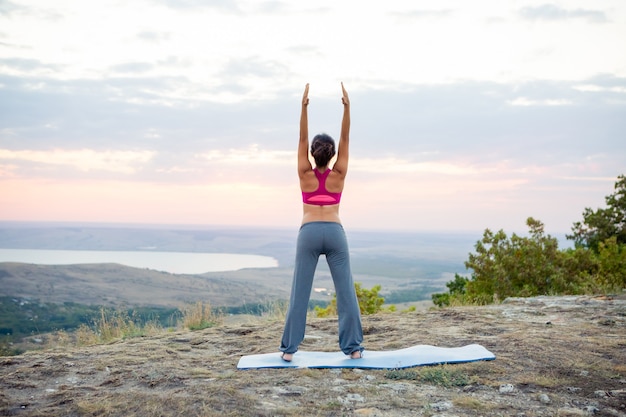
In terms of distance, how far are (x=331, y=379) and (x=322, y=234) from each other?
1.56m

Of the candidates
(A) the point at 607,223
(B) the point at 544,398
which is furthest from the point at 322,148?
(A) the point at 607,223

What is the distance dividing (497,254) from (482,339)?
7.04m

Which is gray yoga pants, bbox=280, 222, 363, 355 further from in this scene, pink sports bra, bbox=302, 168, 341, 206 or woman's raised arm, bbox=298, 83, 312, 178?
woman's raised arm, bbox=298, 83, 312, 178

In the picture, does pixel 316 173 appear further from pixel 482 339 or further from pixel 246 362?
pixel 482 339

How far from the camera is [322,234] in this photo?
21.0 feet

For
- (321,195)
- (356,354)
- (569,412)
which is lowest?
(569,412)

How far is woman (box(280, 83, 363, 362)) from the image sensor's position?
21.1 ft

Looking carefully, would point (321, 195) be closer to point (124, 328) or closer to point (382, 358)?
point (382, 358)

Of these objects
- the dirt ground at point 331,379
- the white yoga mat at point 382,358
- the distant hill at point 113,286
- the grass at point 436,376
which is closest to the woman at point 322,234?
the white yoga mat at point 382,358

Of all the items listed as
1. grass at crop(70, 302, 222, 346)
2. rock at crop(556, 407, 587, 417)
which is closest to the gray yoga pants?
rock at crop(556, 407, 587, 417)

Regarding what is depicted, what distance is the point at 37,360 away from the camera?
6.58 m

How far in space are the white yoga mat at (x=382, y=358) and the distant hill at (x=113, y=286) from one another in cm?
4399

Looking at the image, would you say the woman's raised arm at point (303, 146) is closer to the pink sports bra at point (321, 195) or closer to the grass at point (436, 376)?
the pink sports bra at point (321, 195)

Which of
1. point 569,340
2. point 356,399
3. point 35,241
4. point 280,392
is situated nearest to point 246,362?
point 280,392
